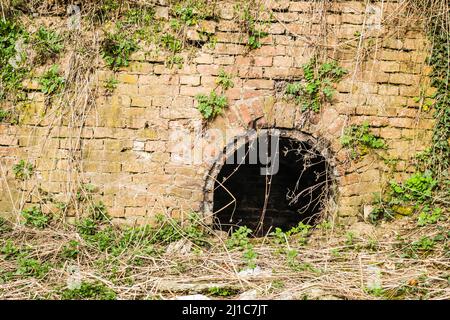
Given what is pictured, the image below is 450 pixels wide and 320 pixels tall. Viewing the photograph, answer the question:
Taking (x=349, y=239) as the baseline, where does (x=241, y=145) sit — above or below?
above

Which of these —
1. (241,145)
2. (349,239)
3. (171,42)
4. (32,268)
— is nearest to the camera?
(32,268)

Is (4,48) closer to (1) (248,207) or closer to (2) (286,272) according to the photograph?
(2) (286,272)

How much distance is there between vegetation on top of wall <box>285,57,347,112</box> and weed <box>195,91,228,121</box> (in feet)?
2.11

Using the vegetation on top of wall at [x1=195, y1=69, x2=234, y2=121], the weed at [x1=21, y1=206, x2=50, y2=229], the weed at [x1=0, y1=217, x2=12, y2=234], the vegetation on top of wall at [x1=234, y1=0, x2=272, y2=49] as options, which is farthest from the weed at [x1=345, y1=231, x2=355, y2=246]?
the weed at [x1=0, y1=217, x2=12, y2=234]

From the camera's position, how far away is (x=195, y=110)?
407cm

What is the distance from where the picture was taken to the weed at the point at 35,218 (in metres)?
4.02

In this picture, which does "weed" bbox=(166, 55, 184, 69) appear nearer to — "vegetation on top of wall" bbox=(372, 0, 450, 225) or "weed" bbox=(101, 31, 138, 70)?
"weed" bbox=(101, 31, 138, 70)

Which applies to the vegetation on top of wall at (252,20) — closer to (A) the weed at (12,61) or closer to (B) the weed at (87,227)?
(A) the weed at (12,61)

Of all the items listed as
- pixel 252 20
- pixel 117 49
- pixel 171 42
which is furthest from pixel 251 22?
pixel 117 49

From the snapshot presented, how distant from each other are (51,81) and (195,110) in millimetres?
1390

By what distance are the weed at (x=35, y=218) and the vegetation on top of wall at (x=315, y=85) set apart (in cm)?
261

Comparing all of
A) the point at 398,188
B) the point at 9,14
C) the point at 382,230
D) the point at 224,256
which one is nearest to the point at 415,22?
the point at 398,188

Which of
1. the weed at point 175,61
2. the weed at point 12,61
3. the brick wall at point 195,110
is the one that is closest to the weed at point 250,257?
the brick wall at point 195,110

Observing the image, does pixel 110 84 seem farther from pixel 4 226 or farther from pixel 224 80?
pixel 4 226
